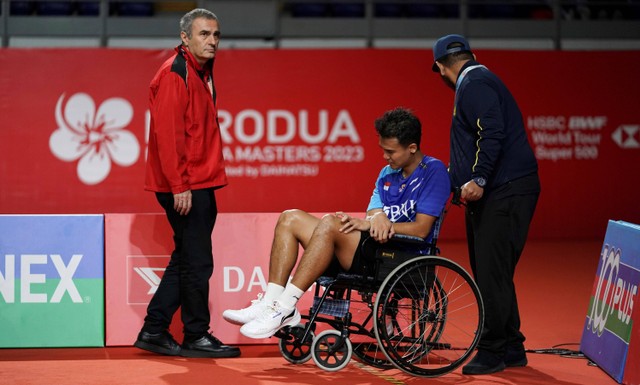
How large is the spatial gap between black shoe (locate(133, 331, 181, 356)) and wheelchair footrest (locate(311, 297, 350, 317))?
90 centimetres

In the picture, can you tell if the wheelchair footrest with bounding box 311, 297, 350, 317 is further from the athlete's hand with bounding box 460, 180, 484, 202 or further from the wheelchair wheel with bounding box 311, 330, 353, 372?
the athlete's hand with bounding box 460, 180, 484, 202

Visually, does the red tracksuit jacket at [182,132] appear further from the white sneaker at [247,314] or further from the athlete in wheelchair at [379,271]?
the white sneaker at [247,314]

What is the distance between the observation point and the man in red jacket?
5051 mm

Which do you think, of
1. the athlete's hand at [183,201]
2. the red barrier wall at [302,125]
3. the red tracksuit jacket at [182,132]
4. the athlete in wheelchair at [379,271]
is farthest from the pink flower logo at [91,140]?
the athlete in wheelchair at [379,271]

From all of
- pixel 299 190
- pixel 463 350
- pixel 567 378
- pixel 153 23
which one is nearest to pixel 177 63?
pixel 463 350

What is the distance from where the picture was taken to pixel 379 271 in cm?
461

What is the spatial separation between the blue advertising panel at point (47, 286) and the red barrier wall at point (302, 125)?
5026 mm

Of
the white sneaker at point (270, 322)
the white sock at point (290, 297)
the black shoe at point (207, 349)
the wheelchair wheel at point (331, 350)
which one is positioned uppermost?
the white sock at point (290, 297)

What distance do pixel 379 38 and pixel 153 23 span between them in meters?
2.74

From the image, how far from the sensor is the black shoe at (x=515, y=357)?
15.9 ft

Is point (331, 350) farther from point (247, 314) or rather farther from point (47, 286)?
point (47, 286)

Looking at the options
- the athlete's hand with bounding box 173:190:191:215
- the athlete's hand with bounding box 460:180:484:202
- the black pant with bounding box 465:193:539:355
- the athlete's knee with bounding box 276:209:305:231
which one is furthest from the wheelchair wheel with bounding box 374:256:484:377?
the athlete's hand with bounding box 173:190:191:215

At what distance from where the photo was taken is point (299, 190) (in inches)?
419

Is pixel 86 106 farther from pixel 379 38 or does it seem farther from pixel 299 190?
pixel 379 38
